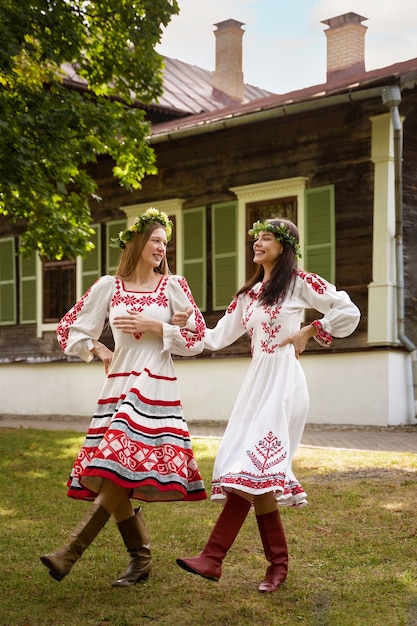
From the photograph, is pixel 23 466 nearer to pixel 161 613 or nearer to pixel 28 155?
pixel 28 155

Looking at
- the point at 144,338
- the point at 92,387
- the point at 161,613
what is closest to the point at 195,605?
the point at 161,613

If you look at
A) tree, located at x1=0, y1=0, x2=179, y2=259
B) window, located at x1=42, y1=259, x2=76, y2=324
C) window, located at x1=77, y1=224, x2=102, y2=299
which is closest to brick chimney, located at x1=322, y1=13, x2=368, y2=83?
window, located at x1=77, y1=224, x2=102, y2=299

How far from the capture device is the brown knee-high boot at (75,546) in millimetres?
4098

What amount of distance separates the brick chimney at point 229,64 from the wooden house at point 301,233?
10.8ft

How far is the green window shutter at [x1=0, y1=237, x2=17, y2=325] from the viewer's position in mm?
16688

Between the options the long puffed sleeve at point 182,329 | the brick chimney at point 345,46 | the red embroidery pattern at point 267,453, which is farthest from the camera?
the brick chimney at point 345,46

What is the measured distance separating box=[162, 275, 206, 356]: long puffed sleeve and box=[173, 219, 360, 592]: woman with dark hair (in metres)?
0.08

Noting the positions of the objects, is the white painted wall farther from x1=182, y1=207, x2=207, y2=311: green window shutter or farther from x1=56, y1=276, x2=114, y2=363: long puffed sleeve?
x1=56, y1=276, x2=114, y2=363: long puffed sleeve

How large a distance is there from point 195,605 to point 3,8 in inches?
284

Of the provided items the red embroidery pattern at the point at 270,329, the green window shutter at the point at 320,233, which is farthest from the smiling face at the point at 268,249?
the green window shutter at the point at 320,233

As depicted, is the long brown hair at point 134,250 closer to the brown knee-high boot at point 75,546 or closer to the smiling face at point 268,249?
the smiling face at point 268,249

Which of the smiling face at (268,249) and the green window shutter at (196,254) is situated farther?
the green window shutter at (196,254)

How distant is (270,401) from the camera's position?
439cm

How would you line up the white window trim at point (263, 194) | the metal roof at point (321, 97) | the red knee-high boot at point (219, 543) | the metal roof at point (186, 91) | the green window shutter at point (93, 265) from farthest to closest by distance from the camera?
the metal roof at point (186, 91) < the green window shutter at point (93, 265) < the white window trim at point (263, 194) < the metal roof at point (321, 97) < the red knee-high boot at point (219, 543)
